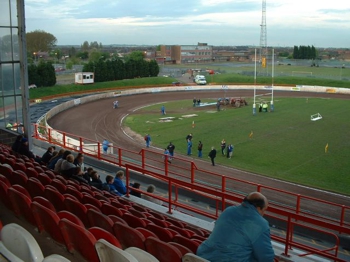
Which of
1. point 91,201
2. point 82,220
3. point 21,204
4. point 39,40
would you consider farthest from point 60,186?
point 39,40

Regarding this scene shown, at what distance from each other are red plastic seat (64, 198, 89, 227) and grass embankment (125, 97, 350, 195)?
1454 centimetres

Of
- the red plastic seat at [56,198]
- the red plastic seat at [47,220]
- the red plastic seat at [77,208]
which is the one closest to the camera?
the red plastic seat at [47,220]

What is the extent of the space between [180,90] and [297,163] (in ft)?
131

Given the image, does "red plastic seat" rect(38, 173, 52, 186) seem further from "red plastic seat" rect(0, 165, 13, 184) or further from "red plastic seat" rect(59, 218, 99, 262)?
Answer: "red plastic seat" rect(59, 218, 99, 262)

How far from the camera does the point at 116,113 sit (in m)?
Result: 41.0

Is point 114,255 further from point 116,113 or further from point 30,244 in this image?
point 116,113

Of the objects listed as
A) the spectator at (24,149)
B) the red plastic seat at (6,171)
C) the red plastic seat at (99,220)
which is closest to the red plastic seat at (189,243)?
the red plastic seat at (99,220)

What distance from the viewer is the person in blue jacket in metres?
3.50

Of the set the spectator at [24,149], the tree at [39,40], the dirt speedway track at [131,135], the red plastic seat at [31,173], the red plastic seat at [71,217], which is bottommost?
the dirt speedway track at [131,135]

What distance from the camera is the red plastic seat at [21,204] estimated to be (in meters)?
4.83

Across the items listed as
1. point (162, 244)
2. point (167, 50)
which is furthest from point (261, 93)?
point (167, 50)

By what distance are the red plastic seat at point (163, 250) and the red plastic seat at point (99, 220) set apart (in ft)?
2.72

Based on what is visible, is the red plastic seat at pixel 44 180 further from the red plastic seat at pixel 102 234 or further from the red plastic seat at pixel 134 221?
the red plastic seat at pixel 102 234

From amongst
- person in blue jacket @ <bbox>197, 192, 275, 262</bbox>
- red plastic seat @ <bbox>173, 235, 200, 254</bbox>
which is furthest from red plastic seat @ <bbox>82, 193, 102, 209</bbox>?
person in blue jacket @ <bbox>197, 192, 275, 262</bbox>
